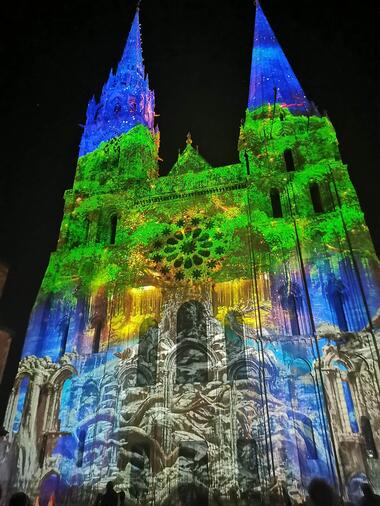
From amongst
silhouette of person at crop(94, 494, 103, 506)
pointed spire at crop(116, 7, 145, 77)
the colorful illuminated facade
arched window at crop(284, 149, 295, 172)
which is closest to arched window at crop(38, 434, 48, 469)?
the colorful illuminated facade

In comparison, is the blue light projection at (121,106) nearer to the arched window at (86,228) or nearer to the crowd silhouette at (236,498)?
the arched window at (86,228)

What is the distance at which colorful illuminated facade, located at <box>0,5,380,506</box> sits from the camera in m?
13.8

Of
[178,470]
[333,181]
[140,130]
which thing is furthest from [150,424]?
[140,130]

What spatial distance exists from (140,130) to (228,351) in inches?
509

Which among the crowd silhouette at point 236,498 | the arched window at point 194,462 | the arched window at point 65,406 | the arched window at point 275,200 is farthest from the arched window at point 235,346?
the arched window at point 65,406

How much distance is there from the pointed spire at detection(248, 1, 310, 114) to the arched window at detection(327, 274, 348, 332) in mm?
9258

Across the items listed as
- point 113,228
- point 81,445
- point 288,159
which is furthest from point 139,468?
point 288,159

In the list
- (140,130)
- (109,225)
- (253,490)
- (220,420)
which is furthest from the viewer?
(140,130)

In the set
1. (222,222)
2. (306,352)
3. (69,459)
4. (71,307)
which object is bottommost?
(69,459)

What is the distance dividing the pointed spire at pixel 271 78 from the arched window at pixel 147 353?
12.1 m

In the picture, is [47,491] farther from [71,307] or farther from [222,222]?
[222,222]

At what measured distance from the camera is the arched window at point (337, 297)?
1559 centimetres

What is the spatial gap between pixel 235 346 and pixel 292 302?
2.56 m

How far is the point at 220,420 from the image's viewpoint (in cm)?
1443
